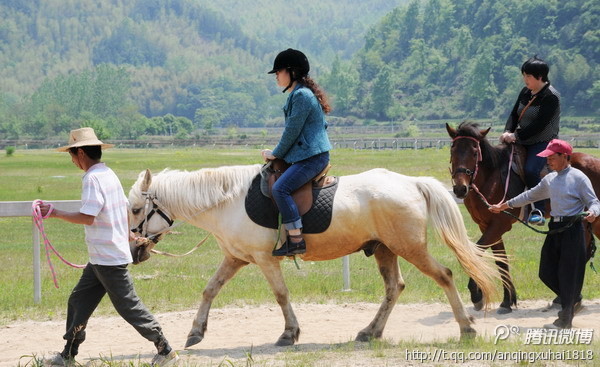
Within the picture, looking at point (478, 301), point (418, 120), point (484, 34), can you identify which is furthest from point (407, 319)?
point (484, 34)

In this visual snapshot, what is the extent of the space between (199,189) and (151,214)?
54 centimetres

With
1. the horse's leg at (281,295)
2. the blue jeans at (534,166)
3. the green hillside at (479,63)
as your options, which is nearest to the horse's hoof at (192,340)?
the horse's leg at (281,295)

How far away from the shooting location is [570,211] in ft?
28.3

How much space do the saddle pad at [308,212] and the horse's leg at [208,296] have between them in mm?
595

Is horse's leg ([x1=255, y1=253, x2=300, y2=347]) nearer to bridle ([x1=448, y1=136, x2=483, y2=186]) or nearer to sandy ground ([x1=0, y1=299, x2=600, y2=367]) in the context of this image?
sandy ground ([x1=0, y1=299, x2=600, y2=367])

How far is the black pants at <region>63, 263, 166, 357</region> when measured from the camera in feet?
23.9

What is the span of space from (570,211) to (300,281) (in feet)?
15.2

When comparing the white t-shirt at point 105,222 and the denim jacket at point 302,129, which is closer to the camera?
the white t-shirt at point 105,222

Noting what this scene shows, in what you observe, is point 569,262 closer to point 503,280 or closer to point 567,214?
point 567,214

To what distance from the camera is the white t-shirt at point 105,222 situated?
716 cm

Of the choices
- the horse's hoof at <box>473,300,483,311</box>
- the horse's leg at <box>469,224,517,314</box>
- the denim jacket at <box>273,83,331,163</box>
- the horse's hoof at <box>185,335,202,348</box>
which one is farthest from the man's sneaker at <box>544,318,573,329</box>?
the horse's hoof at <box>185,335,202,348</box>

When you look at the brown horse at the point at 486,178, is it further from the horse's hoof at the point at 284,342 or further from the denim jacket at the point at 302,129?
the horse's hoof at the point at 284,342

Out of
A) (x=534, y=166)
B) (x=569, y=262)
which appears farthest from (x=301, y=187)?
(x=534, y=166)

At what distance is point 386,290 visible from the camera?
29.4ft
